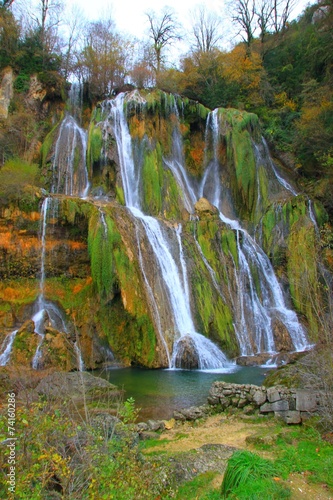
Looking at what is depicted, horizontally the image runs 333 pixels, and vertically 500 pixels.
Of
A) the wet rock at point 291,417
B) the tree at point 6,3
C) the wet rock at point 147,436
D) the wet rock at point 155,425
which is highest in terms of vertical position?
the tree at point 6,3

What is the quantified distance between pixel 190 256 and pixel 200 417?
9.26 m

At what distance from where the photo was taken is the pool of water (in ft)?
29.1

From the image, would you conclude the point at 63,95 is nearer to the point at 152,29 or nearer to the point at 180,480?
the point at 152,29

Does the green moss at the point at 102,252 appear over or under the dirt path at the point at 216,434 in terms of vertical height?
over

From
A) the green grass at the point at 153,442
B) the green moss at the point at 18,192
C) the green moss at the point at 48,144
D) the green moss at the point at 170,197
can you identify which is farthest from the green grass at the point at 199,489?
the green moss at the point at 48,144

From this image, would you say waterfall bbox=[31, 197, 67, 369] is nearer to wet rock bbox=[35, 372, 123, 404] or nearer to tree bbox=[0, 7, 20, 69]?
wet rock bbox=[35, 372, 123, 404]

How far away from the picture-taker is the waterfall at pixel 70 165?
2052 centimetres

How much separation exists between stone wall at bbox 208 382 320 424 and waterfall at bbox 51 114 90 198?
14330 mm

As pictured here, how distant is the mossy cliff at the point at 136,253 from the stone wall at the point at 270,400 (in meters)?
3.31

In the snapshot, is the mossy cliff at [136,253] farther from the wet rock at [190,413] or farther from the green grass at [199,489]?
the green grass at [199,489]

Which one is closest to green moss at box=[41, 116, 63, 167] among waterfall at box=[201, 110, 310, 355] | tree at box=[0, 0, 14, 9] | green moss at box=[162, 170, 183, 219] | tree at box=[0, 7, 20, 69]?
green moss at box=[162, 170, 183, 219]

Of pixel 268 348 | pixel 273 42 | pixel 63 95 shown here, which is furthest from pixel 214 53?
pixel 268 348

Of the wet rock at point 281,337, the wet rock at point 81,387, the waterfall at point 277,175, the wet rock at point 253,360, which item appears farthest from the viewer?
the waterfall at point 277,175

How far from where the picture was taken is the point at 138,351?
1384 centimetres
